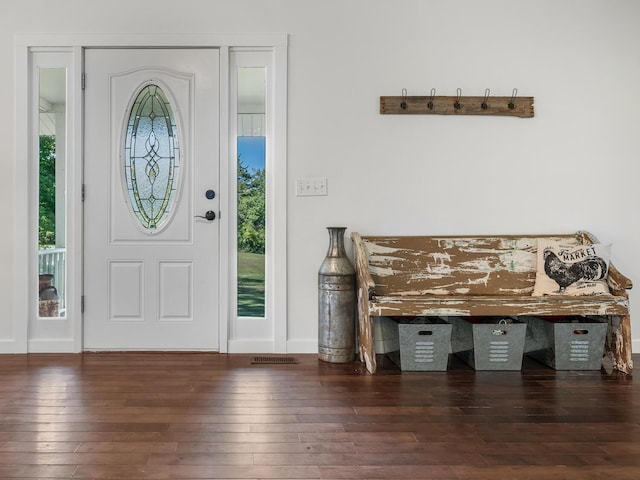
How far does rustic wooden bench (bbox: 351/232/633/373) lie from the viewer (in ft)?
10.2

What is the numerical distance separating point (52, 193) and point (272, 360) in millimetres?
1924

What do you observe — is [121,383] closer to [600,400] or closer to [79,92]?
[79,92]

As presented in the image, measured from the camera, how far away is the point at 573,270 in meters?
3.24

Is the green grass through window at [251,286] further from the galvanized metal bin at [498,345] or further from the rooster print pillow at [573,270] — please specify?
the rooster print pillow at [573,270]

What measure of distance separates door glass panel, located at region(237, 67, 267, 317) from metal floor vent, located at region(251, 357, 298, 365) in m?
0.34

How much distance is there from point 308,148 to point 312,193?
0.31 metres

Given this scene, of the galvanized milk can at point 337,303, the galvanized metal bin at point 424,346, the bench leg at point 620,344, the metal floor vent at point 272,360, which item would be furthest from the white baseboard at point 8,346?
the bench leg at point 620,344

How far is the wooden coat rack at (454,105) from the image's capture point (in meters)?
3.53

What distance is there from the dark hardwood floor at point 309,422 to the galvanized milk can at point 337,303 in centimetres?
15

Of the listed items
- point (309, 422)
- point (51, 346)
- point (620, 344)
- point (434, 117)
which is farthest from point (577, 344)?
point (51, 346)

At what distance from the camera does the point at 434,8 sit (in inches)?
140

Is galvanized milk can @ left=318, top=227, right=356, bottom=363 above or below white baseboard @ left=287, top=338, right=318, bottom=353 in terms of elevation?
above

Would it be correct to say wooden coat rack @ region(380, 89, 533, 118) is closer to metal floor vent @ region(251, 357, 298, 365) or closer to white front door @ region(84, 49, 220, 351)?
white front door @ region(84, 49, 220, 351)

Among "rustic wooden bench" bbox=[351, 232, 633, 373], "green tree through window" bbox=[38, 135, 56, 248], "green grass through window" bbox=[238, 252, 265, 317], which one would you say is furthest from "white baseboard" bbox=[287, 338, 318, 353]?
"green tree through window" bbox=[38, 135, 56, 248]
